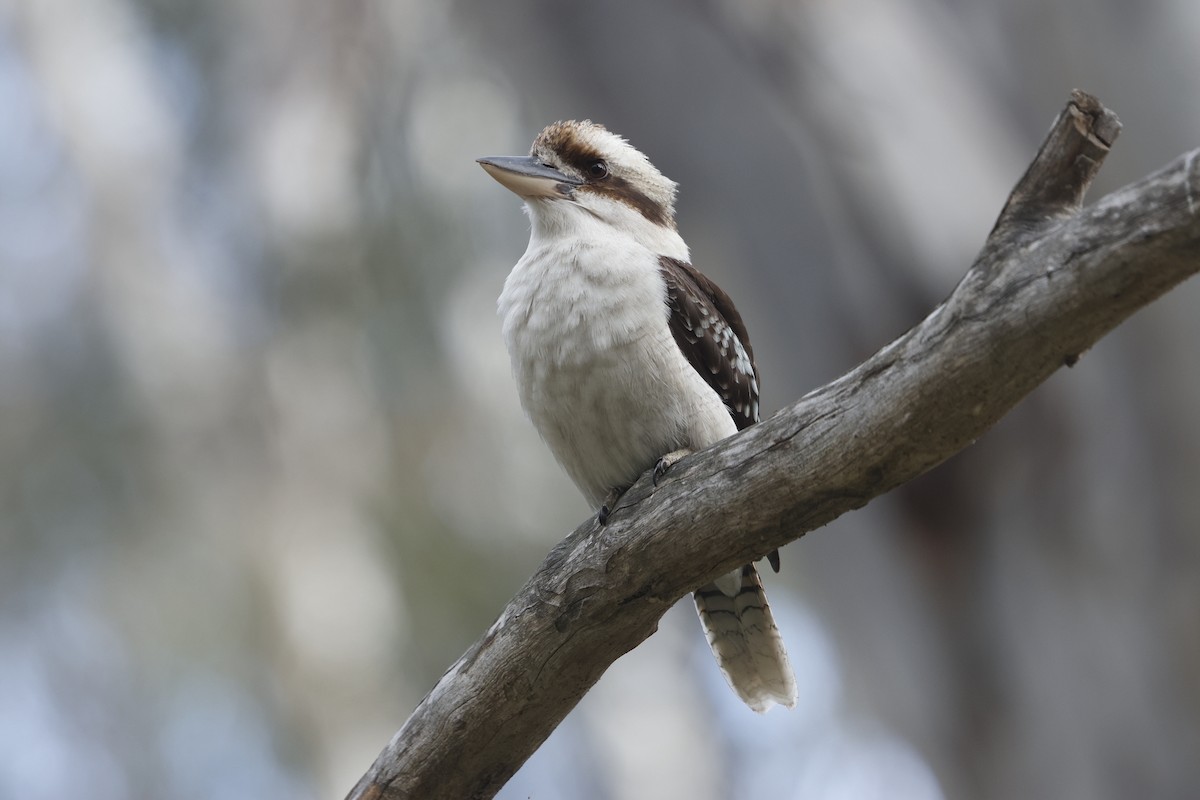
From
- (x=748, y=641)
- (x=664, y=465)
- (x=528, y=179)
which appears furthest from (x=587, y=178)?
(x=748, y=641)

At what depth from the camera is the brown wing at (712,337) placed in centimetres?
250

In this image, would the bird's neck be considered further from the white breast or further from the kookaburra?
the white breast

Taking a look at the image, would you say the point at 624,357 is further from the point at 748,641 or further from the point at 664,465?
the point at 748,641

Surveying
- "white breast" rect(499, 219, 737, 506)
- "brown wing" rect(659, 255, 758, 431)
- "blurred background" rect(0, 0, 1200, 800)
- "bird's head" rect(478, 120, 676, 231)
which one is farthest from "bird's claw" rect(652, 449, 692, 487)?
"blurred background" rect(0, 0, 1200, 800)

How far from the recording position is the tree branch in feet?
4.95

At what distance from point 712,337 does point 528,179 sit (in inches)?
22.9

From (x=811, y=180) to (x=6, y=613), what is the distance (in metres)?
5.08

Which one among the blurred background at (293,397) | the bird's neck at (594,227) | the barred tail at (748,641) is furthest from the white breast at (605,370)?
the blurred background at (293,397)

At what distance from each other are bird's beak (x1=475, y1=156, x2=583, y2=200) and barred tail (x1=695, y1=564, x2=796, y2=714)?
92 cm

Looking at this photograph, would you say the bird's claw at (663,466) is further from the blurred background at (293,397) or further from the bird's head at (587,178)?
the blurred background at (293,397)

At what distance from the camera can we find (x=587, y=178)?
2.91 metres

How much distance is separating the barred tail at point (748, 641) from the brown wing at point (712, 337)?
0.38 meters

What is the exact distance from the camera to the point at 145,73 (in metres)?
6.54

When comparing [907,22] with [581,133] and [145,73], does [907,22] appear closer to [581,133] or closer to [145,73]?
[581,133]
